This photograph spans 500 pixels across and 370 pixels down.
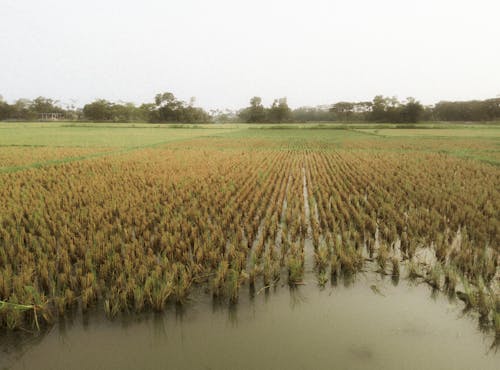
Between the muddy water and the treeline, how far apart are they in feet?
238

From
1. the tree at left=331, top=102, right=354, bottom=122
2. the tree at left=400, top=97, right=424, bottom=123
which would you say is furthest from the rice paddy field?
the tree at left=331, top=102, right=354, bottom=122

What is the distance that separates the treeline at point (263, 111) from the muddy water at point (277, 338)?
72.5 meters

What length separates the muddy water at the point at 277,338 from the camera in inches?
95.3

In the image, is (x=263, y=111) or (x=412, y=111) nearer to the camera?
(x=412, y=111)

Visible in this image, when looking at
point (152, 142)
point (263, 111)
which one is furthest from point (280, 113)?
point (152, 142)

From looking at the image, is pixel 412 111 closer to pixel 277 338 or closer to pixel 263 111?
pixel 263 111

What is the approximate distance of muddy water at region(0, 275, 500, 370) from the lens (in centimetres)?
242

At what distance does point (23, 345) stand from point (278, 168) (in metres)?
9.82

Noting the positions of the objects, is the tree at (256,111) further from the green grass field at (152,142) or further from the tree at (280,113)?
the green grass field at (152,142)

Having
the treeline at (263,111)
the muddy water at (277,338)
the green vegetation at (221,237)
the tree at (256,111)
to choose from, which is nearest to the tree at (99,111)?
the treeline at (263,111)

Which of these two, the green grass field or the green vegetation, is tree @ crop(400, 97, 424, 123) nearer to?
the green grass field

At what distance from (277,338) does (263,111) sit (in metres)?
88.2

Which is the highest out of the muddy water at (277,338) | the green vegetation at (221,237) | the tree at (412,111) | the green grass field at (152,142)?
the tree at (412,111)

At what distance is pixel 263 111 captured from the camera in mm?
88188
